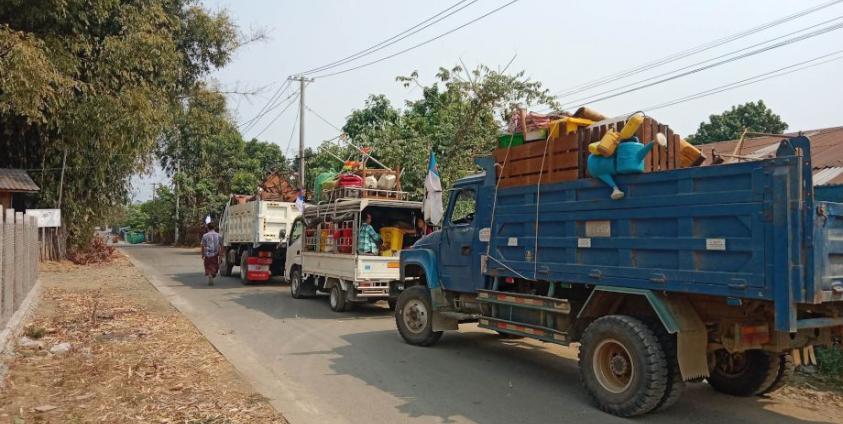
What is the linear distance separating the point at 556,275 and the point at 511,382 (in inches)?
53.7

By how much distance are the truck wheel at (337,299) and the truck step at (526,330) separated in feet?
16.5

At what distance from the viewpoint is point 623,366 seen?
560 cm

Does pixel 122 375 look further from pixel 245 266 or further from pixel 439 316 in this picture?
pixel 245 266

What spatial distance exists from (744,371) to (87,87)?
18.1 m

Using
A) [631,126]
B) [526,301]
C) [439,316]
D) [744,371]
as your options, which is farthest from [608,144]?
[439,316]

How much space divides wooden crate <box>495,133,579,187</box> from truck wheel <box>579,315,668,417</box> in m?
1.65

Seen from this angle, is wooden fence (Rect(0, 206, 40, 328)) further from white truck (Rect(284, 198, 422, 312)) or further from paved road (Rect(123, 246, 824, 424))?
white truck (Rect(284, 198, 422, 312))

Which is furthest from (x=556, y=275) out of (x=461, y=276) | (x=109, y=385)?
(x=109, y=385)

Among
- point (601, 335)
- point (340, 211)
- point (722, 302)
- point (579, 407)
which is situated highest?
point (340, 211)

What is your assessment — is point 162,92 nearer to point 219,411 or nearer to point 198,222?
point 219,411

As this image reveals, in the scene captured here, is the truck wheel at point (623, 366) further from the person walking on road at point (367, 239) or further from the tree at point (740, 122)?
the tree at point (740, 122)

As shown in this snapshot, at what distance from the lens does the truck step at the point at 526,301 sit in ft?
20.7

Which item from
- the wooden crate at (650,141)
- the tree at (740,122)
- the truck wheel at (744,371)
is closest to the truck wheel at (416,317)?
the wooden crate at (650,141)

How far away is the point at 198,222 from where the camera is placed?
1802 inches
